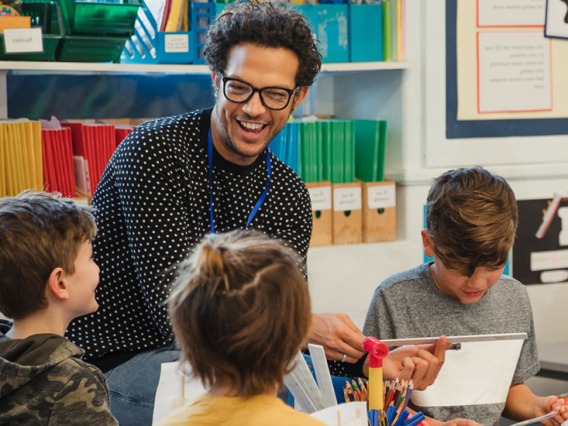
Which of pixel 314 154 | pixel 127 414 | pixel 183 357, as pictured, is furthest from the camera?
pixel 314 154

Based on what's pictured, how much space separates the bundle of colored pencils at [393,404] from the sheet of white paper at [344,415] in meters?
0.06

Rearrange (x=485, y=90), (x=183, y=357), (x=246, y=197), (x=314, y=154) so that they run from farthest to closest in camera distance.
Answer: (x=485, y=90) → (x=314, y=154) → (x=246, y=197) → (x=183, y=357)

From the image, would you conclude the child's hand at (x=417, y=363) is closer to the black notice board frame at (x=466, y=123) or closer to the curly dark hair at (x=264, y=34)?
the curly dark hair at (x=264, y=34)

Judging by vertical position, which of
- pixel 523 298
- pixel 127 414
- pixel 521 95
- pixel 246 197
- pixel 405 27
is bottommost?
pixel 127 414

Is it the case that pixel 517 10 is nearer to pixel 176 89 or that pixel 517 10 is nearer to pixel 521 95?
pixel 521 95

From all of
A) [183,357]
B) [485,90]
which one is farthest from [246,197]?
[485,90]

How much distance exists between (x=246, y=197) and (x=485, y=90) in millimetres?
1503

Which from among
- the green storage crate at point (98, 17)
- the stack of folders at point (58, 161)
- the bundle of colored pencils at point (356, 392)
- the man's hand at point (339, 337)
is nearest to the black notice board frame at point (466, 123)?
the green storage crate at point (98, 17)

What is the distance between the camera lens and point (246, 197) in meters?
2.23

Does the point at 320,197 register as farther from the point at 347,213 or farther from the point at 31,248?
the point at 31,248

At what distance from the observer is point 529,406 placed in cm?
210

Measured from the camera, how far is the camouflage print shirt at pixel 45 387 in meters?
1.54

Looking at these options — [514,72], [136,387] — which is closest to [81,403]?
[136,387]

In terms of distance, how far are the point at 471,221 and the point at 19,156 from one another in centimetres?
141
